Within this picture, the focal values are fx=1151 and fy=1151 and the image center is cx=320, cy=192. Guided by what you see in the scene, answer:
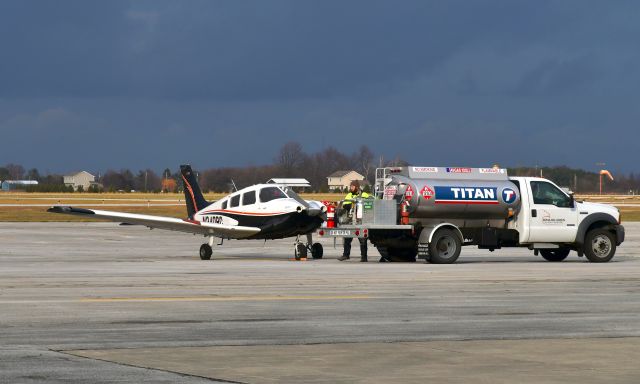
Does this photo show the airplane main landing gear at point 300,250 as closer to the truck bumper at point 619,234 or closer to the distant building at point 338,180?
the truck bumper at point 619,234

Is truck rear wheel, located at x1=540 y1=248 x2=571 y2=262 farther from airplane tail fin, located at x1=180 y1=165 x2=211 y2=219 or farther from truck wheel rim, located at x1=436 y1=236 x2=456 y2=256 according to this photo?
airplane tail fin, located at x1=180 y1=165 x2=211 y2=219

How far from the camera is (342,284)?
20.7m

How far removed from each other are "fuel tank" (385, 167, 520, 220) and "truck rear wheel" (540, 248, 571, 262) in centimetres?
243

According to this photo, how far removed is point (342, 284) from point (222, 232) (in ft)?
34.5

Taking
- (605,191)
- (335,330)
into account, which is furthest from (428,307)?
(605,191)

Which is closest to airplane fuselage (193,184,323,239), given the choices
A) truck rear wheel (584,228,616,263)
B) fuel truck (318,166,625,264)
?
fuel truck (318,166,625,264)

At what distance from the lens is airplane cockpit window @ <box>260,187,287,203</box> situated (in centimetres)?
3019

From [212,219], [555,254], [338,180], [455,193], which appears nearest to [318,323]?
[455,193]

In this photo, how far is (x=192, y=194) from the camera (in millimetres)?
33719

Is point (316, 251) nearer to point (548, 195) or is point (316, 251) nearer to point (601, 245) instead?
point (548, 195)

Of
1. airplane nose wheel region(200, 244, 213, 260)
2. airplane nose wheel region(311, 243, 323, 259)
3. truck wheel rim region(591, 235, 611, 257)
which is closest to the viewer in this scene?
truck wheel rim region(591, 235, 611, 257)

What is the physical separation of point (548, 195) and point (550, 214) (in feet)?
1.67

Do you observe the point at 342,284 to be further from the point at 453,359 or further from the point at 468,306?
the point at 453,359

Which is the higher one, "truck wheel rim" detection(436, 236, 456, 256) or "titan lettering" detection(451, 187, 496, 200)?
"titan lettering" detection(451, 187, 496, 200)
